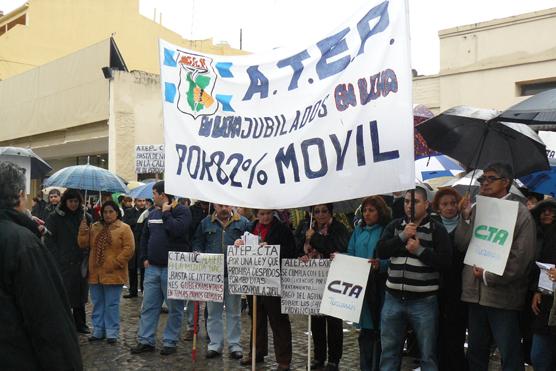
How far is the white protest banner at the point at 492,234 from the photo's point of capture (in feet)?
15.9

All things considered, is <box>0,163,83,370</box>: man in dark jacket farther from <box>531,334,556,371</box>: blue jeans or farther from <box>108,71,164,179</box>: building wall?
<box>108,71,164,179</box>: building wall

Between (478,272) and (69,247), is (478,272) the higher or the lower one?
the lower one

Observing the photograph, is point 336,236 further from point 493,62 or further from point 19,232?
point 493,62

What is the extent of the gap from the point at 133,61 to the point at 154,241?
75.6ft

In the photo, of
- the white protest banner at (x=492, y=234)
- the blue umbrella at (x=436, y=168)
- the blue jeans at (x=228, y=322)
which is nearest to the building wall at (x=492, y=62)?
the blue umbrella at (x=436, y=168)

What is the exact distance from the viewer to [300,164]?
516cm

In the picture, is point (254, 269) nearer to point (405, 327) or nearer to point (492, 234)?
point (405, 327)

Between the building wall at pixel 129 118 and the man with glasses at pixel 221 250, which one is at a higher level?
the building wall at pixel 129 118

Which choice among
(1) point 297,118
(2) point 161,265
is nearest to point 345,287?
(1) point 297,118

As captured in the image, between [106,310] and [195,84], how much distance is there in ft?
11.7

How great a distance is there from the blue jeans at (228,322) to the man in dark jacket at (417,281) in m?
2.37

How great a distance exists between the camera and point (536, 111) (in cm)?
492

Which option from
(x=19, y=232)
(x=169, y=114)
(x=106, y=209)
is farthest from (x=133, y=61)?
(x=19, y=232)

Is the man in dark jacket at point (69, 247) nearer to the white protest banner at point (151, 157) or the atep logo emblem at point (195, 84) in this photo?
the atep logo emblem at point (195, 84)
